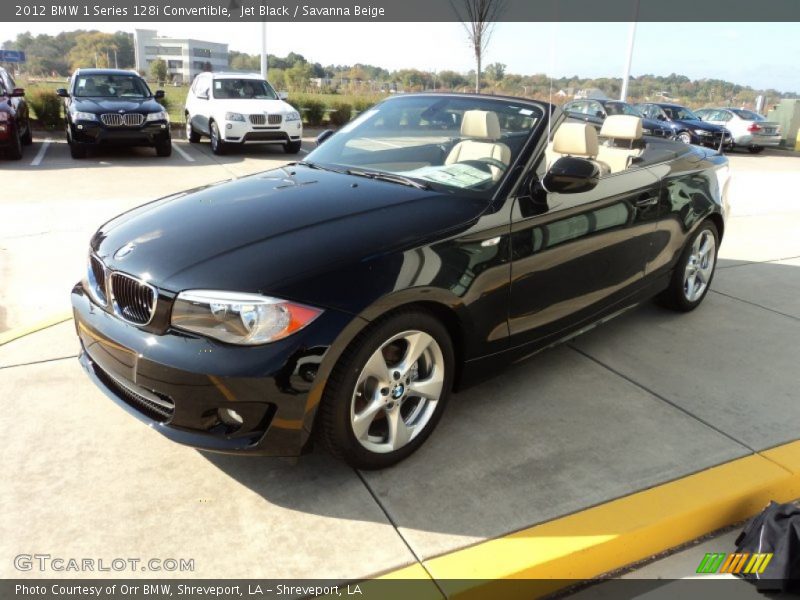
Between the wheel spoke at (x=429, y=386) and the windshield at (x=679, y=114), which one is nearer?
the wheel spoke at (x=429, y=386)

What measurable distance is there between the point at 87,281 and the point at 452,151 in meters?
2.04

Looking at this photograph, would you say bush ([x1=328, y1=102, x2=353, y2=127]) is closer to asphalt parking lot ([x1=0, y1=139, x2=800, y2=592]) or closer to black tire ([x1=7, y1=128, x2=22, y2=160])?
black tire ([x1=7, y1=128, x2=22, y2=160])

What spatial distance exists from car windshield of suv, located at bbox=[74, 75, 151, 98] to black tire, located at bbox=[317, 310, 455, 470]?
12401 millimetres

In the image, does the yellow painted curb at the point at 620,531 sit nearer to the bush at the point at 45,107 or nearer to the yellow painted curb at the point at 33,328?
the yellow painted curb at the point at 33,328

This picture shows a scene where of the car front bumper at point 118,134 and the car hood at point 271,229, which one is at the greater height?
the car hood at point 271,229

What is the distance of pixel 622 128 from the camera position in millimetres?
4574

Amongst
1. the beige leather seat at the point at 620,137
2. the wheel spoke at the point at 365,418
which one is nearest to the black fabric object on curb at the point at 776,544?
the wheel spoke at the point at 365,418

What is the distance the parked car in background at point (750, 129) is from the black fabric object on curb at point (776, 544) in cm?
2177

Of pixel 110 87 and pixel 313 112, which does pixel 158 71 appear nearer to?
pixel 313 112

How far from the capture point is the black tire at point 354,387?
8.29ft

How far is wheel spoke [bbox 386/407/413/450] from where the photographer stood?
2814 mm

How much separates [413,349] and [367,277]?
43 centimetres

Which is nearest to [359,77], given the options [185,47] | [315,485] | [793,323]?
[793,323]

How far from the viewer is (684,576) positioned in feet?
8.17
